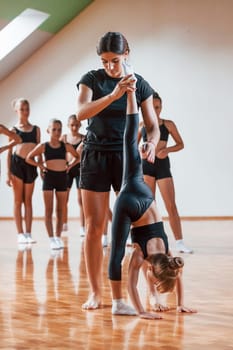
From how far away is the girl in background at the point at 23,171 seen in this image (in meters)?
7.69

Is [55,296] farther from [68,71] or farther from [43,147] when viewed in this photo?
[68,71]

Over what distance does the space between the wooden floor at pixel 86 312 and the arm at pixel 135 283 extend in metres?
0.05

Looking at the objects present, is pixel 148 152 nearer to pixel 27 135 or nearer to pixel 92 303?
pixel 92 303

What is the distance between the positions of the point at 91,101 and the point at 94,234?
659 millimetres

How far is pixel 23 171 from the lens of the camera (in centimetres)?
779

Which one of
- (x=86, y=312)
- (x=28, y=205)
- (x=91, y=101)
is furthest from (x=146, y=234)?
(x=28, y=205)

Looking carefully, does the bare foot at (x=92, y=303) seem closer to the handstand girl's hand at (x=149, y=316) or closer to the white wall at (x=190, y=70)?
the handstand girl's hand at (x=149, y=316)

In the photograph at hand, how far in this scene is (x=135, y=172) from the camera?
3.58m

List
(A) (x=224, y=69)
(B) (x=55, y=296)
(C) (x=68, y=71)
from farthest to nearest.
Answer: (C) (x=68, y=71)
(A) (x=224, y=69)
(B) (x=55, y=296)

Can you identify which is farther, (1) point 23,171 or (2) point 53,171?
(1) point 23,171

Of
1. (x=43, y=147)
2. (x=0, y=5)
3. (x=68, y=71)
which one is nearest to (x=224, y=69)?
(x=68, y=71)

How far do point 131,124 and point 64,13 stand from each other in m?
7.97

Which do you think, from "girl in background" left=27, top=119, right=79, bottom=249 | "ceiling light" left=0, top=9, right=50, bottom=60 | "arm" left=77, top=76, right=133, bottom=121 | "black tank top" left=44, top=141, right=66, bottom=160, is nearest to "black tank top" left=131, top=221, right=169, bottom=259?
"arm" left=77, top=76, right=133, bottom=121

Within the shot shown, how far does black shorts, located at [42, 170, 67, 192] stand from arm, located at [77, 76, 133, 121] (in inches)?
154
